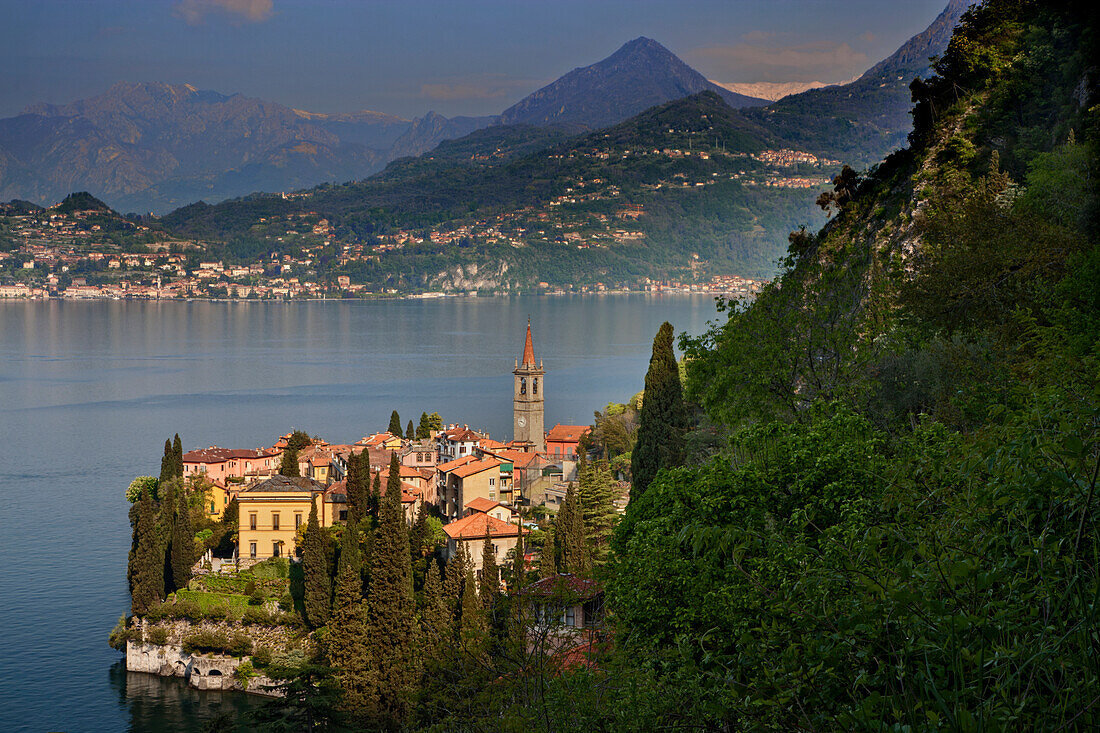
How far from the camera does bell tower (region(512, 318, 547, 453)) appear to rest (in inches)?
1646

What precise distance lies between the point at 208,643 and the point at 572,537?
889 cm

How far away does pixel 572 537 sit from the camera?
1998 cm

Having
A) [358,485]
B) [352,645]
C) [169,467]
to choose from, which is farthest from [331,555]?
[169,467]

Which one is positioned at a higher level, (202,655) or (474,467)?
(474,467)

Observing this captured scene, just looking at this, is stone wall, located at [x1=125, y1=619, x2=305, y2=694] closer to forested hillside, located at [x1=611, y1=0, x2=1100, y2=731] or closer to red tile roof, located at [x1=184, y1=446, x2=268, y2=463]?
forested hillside, located at [x1=611, y1=0, x2=1100, y2=731]

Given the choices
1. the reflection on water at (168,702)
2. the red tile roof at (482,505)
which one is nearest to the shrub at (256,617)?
the reflection on water at (168,702)

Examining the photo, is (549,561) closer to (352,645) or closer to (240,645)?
(352,645)

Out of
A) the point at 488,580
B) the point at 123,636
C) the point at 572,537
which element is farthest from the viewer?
the point at 123,636

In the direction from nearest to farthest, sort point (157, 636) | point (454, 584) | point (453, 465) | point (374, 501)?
1. point (454, 584)
2. point (157, 636)
3. point (374, 501)
4. point (453, 465)

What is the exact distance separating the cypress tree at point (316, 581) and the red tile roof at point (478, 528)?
3.65m

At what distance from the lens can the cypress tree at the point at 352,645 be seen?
16.6 m

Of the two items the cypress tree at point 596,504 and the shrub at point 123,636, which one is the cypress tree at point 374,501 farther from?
the shrub at point 123,636

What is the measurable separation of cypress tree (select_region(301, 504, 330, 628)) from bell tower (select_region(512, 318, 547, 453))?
21.6 m

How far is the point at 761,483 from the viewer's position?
8070 millimetres
